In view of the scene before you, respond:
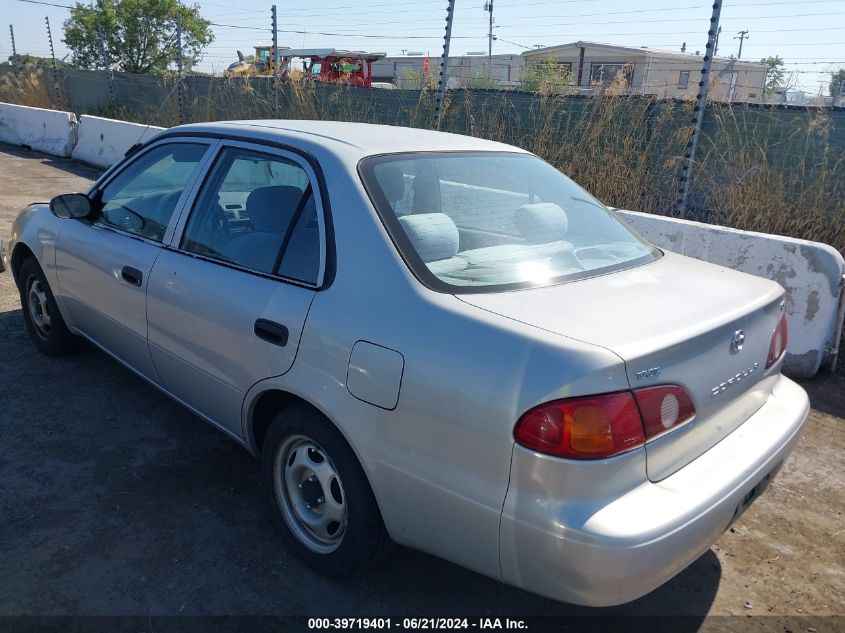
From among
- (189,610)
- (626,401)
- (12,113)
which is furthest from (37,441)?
(12,113)

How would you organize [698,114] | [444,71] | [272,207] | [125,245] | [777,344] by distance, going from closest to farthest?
[777,344] → [272,207] → [125,245] → [698,114] → [444,71]

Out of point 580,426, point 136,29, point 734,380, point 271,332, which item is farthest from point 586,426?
point 136,29

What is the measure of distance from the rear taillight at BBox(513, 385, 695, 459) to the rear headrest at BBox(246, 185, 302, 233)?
141 cm

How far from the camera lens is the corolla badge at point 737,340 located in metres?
2.29

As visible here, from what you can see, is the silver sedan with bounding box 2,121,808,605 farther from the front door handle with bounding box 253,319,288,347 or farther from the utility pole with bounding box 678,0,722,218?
the utility pole with bounding box 678,0,722,218

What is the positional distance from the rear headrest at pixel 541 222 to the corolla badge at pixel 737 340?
80 cm

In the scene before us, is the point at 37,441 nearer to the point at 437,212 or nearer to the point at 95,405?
the point at 95,405

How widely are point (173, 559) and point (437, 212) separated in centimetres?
174

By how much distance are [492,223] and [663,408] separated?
1.10 m

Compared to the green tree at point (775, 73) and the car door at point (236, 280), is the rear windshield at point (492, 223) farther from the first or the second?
the green tree at point (775, 73)

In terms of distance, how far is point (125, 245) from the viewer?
11.6ft

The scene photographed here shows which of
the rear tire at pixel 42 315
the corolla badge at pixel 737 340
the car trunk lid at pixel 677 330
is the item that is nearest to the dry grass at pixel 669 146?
the car trunk lid at pixel 677 330

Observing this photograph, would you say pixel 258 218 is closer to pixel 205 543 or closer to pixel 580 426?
pixel 205 543

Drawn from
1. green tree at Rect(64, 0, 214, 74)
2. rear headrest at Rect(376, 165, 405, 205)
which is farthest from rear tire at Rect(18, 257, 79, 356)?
green tree at Rect(64, 0, 214, 74)
